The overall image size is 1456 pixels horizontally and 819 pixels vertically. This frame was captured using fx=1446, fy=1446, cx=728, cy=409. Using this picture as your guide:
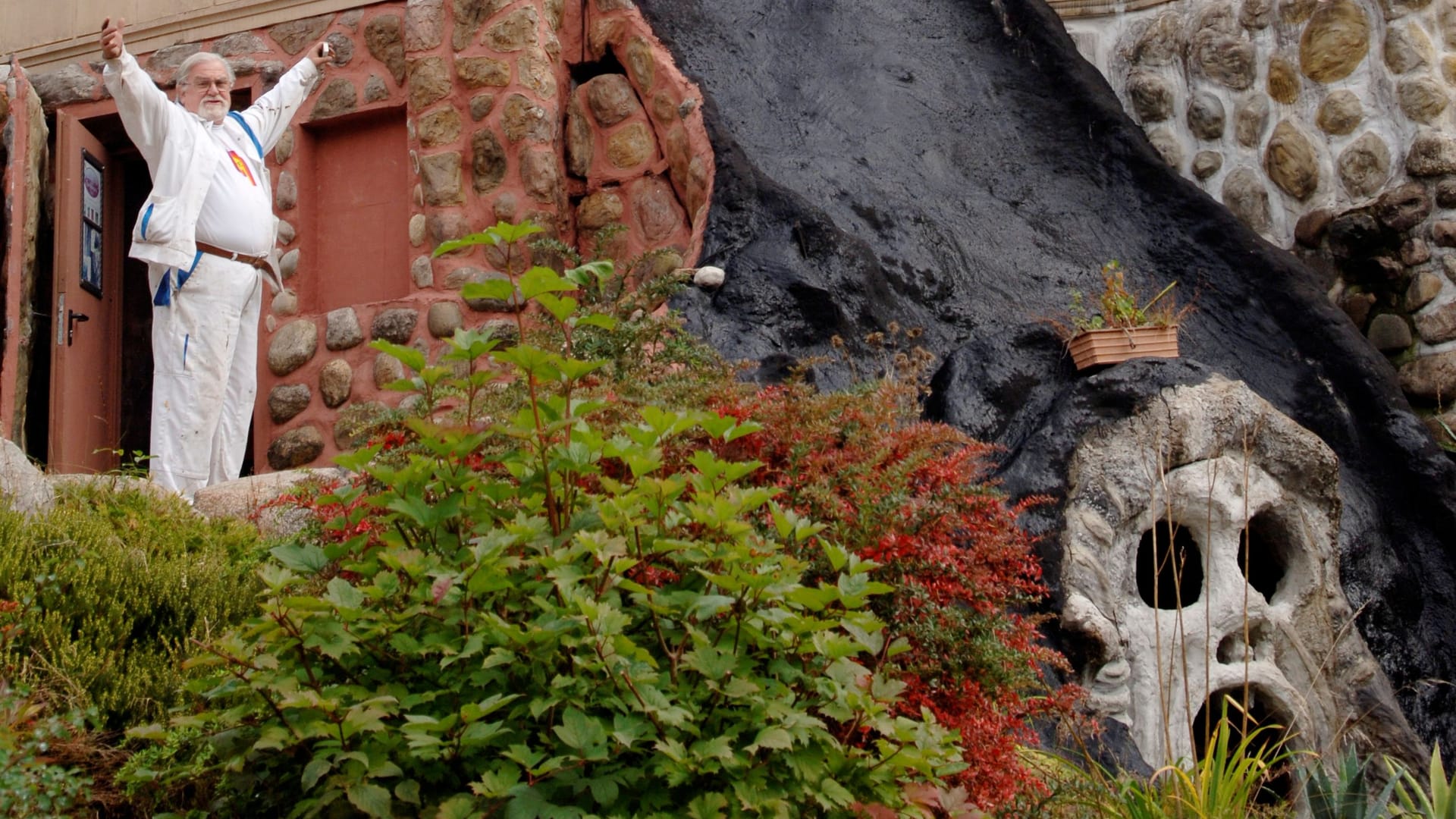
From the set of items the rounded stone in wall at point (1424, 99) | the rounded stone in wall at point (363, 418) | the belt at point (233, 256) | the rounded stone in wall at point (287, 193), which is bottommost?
the rounded stone in wall at point (363, 418)

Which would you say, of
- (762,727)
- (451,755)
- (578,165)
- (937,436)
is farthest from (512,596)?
(578,165)

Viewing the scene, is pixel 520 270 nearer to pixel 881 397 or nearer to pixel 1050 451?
pixel 1050 451

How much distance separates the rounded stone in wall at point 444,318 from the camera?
7.00 meters

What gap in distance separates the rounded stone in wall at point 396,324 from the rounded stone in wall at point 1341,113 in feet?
16.3

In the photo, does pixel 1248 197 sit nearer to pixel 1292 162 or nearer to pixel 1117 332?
pixel 1292 162

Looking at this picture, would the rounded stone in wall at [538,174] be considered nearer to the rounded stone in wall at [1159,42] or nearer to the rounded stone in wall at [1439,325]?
the rounded stone in wall at [1159,42]

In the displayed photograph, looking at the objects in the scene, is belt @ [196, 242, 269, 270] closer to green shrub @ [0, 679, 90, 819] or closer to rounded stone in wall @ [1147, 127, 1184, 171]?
green shrub @ [0, 679, 90, 819]

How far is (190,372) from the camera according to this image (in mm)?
5820

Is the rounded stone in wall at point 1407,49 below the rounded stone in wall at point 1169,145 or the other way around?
the other way around

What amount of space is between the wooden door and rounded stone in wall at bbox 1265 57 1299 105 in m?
6.45

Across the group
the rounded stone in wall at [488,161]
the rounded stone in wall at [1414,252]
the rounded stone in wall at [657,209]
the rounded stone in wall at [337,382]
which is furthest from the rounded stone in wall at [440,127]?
the rounded stone in wall at [1414,252]

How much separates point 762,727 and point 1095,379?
11.3 feet

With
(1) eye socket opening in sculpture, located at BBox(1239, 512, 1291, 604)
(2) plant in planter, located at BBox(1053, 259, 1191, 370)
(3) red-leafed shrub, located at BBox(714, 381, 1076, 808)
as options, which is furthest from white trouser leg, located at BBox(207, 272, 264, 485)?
(1) eye socket opening in sculpture, located at BBox(1239, 512, 1291, 604)

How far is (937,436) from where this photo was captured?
378 centimetres
